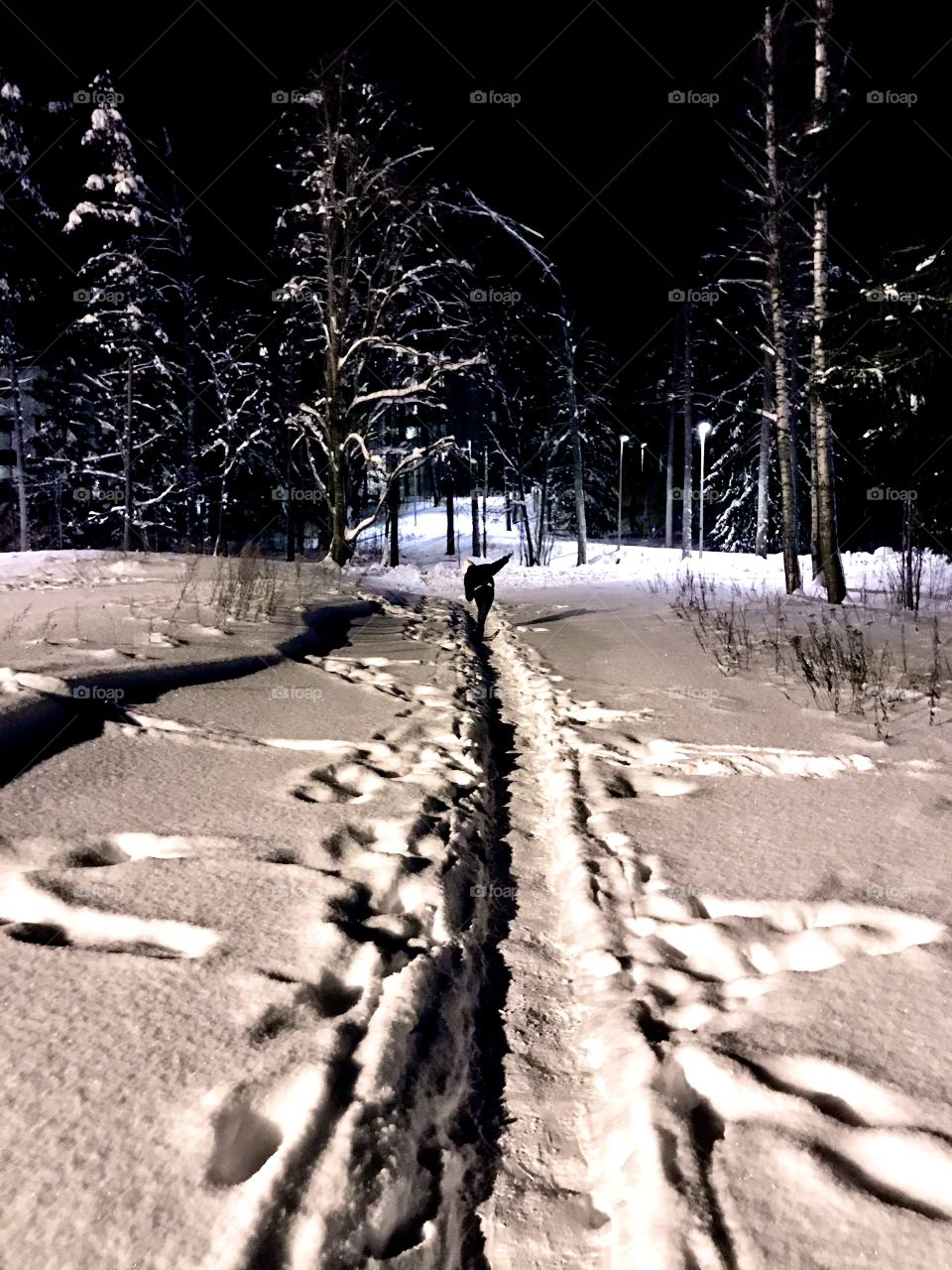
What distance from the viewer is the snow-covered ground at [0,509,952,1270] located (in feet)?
5.54

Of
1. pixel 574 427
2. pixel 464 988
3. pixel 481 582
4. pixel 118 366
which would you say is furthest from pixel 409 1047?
pixel 118 366

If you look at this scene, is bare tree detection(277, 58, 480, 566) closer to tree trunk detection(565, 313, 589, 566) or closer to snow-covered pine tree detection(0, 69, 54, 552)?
tree trunk detection(565, 313, 589, 566)

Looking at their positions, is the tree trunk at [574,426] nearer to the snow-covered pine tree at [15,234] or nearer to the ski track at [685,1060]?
the snow-covered pine tree at [15,234]

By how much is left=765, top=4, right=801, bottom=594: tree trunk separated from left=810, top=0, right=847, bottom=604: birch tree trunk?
4.33 ft

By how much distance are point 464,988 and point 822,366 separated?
1263 centimetres

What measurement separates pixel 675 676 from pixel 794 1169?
5.44 metres

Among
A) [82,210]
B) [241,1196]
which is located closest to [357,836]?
[241,1196]

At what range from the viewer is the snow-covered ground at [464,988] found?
1688 millimetres

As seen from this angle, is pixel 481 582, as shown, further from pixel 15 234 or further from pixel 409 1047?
pixel 15 234

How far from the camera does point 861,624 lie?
32.1 feet

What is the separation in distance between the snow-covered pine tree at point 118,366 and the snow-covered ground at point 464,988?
19.8 meters

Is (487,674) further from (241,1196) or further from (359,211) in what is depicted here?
(359,211)

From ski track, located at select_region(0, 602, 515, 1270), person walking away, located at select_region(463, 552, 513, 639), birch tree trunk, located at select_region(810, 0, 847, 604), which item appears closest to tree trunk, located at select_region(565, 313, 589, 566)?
birch tree trunk, located at select_region(810, 0, 847, 604)

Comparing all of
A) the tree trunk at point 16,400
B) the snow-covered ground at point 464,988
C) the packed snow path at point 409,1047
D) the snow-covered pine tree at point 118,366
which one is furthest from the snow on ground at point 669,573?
the tree trunk at point 16,400
